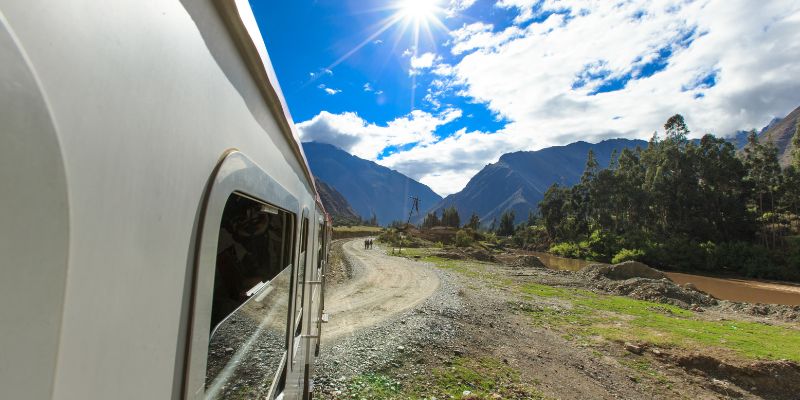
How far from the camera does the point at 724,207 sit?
1795 inches

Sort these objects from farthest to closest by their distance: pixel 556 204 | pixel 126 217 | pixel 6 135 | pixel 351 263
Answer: pixel 556 204 < pixel 351 263 < pixel 126 217 < pixel 6 135

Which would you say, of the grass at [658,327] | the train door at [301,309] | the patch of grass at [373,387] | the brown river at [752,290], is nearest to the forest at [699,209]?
the brown river at [752,290]

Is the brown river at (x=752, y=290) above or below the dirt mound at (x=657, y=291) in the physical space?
below

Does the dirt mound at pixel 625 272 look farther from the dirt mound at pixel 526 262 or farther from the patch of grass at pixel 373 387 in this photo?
the patch of grass at pixel 373 387

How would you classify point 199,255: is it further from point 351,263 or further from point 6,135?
point 351,263

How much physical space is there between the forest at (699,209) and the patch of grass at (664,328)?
32.5 meters

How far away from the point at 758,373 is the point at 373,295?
35.1ft

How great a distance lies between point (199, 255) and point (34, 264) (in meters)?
0.59

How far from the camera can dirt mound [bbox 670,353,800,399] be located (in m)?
8.20

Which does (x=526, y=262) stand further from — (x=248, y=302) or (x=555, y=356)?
(x=248, y=302)

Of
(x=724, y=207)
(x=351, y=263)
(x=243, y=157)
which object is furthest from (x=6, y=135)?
(x=724, y=207)

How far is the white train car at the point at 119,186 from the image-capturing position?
512mm

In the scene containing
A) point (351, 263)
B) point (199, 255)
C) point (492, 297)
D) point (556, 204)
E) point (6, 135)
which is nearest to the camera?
point (6, 135)

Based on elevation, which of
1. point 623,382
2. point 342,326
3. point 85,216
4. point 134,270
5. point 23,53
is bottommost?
point 623,382
